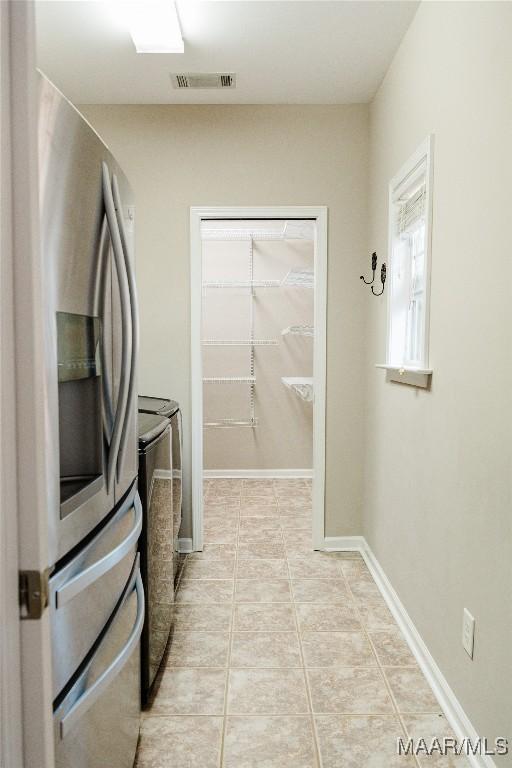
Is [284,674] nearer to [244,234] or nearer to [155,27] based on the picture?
[155,27]

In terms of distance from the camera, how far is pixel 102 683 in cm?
111

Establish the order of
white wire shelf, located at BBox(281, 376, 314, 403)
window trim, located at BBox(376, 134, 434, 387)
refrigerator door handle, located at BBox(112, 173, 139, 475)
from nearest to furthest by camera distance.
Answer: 1. refrigerator door handle, located at BBox(112, 173, 139, 475)
2. window trim, located at BBox(376, 134, 434, 387)
3. white wire shelf, located at BBox(281, 376, 314, 403)

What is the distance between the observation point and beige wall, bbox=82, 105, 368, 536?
10.0ft

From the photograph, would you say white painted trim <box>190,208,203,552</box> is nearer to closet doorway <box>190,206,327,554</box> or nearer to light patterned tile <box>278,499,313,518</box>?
light patterned tile <box>278,499,313,518</box>

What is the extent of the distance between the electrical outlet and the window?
842 millimetres

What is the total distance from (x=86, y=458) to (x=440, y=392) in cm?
128

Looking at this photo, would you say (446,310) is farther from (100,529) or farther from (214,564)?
(214,564)

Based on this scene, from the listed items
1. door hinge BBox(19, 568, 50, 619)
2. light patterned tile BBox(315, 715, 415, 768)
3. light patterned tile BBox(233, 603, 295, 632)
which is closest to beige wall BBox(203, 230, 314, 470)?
light patterned tile BBox(233, 603, 295, 632)

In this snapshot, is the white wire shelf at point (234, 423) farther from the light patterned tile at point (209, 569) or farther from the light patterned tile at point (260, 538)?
the light patterned tile at point (209, 569)

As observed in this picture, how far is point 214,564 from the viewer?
3.00 m

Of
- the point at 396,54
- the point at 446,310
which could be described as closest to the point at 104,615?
the point at 446,310

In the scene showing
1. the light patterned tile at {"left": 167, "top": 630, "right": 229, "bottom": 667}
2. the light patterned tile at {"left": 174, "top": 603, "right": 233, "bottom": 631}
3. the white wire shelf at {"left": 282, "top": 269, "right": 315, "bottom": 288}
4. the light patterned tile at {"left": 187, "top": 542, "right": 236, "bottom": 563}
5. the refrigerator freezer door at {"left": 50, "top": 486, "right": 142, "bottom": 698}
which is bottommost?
the light patterned tile at {"left": 187, "top": 542, "right": 236, "bottom": 563}

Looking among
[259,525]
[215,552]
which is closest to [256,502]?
[259,525]

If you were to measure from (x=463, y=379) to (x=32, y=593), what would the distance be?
1376 millimetres
